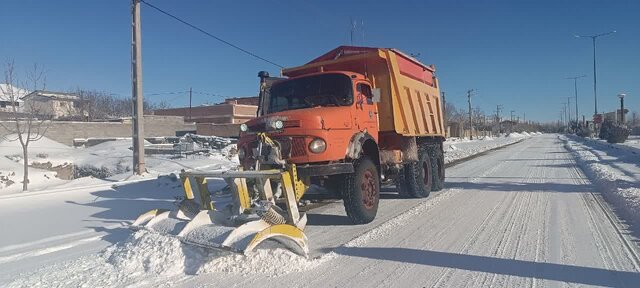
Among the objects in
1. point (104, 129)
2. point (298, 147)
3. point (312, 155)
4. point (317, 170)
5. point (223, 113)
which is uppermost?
point (223, 113)

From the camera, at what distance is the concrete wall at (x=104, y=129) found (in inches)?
1359

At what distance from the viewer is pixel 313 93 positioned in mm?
8250

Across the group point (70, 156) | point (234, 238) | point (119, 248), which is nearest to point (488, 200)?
point (234, 238)

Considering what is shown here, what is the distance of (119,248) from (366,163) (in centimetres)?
397

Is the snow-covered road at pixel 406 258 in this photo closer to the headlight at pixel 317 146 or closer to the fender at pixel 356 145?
the fender at pixel 356 145

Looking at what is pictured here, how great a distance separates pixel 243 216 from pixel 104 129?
37300 mm

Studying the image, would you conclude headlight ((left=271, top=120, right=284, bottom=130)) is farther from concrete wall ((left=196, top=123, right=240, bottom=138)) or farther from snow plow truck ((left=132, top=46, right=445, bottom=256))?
concrete wall ((left=196, top=123, right=240, bottom=138))

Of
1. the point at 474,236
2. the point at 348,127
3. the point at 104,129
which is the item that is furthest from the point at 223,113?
the point at 474,236

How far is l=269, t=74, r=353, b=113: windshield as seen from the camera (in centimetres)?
803

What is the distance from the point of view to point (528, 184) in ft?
43.6

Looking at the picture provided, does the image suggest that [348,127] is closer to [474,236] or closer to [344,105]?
[344,105]

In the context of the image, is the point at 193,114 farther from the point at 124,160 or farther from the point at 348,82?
the point at 348,82

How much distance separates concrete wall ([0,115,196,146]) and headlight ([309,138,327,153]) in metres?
24.0

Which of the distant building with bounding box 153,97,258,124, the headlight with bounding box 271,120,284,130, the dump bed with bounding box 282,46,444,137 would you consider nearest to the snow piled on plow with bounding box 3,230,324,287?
the headlight with bounding box 271,120,284,130
